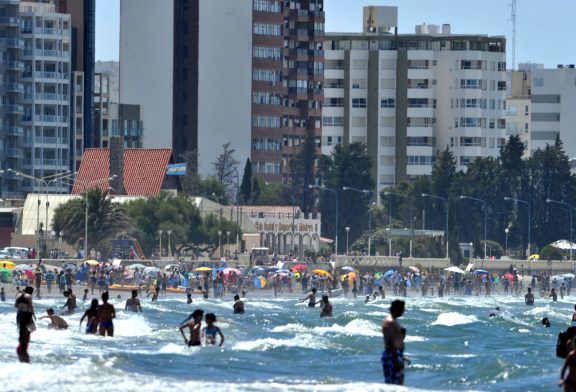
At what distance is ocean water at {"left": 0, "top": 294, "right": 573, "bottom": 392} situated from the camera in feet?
126

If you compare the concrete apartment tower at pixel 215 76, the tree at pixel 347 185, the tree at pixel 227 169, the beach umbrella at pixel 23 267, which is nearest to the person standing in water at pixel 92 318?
the beach umbrella at pixel 23 267

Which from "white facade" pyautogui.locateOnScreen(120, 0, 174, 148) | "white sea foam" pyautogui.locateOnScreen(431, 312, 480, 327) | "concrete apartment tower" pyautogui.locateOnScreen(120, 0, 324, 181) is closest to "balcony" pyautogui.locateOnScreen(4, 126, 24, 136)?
"concrete apartment tower" pyautogui.locateOnScreen(120, 0, 324, 181)

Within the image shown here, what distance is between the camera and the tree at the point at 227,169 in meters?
174

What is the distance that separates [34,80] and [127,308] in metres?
102

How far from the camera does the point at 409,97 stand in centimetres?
19500

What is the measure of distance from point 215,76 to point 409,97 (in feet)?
67.6

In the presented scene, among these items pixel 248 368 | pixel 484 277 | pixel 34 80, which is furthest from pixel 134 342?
pixel 34 80

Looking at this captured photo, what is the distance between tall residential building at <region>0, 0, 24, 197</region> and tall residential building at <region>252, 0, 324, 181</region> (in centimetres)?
3007

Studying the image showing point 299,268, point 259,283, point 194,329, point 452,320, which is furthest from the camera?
point 299,268

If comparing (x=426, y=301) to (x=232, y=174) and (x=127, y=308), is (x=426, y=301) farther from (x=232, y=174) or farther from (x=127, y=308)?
(x=232, y=174)

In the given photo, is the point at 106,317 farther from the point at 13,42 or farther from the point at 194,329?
the point at 13,42

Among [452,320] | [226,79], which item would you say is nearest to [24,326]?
[452,320]

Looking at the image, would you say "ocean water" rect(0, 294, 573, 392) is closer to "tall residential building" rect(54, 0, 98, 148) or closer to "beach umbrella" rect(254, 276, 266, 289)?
"beach umbrella" rect(254, 276, 266, 289)

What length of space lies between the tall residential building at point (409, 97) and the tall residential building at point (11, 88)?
4233 centimetres
